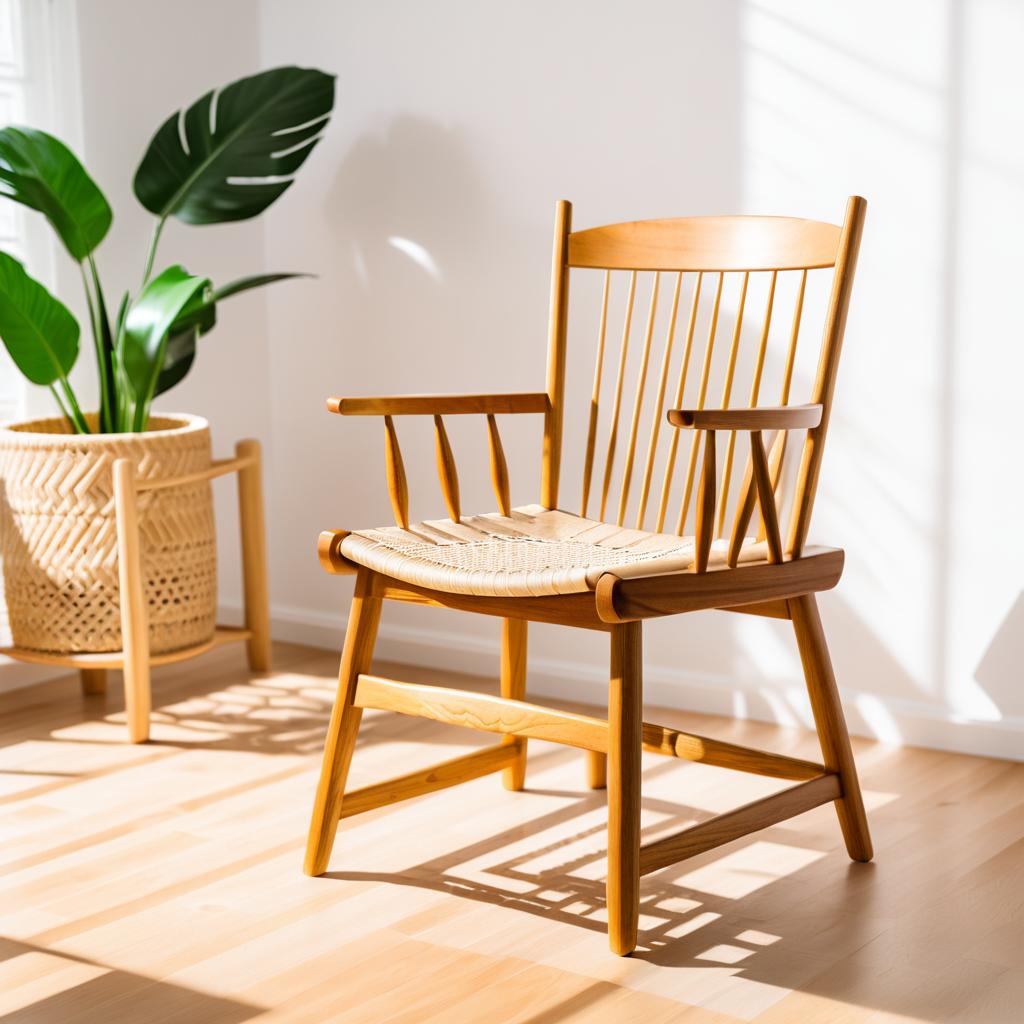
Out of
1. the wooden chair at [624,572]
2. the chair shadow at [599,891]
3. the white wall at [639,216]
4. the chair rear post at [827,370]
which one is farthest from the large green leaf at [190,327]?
the chair rear post at [827,370]

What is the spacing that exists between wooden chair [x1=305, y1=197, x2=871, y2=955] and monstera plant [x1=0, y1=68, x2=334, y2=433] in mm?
808

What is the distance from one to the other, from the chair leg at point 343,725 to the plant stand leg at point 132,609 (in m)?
0.73

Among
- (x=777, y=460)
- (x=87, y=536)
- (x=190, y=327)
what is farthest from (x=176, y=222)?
(x=777, y=460)

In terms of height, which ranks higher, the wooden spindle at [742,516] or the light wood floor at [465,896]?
the wooden spindle at [742,516]

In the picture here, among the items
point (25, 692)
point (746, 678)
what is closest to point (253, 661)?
point (25, 692)

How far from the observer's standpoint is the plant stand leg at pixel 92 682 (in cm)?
282

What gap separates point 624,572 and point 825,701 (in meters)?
0.42

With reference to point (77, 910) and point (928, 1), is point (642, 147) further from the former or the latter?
point (77, 910)

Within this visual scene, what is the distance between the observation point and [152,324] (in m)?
2.53

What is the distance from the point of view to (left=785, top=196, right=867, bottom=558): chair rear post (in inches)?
69.3

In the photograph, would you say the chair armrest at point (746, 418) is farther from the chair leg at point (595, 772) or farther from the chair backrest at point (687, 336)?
the chair leg at point (595, 772)

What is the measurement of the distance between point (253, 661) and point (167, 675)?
18 cm

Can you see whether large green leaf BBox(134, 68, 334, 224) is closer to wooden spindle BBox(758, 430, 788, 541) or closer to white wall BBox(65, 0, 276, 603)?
white wall BBox(65, 0, 276, 603)

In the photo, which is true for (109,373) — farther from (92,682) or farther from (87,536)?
(92,682)
